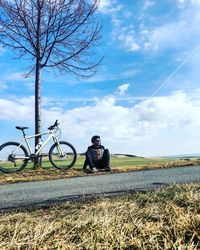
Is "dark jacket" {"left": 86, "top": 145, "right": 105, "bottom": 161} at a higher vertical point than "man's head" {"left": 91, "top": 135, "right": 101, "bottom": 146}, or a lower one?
lower

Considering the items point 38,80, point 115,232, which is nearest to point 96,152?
point 38,80

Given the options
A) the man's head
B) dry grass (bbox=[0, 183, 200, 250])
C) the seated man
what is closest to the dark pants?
the seated man

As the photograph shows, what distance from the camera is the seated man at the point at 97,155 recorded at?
11148 mm

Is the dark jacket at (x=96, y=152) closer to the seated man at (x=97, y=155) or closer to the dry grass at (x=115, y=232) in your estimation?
the seated man at (x=97, y=155)

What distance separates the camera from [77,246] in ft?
7.66

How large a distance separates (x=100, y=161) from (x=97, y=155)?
0.17 m

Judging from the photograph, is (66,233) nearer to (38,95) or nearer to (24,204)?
(24,204)

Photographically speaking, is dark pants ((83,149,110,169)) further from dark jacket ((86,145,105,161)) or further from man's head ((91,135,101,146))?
man's head ((91,135,101,146))

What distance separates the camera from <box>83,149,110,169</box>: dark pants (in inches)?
436

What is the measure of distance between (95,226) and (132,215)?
0.46 m

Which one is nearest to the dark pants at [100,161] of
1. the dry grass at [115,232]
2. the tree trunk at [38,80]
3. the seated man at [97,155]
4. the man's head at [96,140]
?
the seated man at [97,155]

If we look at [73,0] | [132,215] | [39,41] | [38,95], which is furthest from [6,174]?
[132,215]

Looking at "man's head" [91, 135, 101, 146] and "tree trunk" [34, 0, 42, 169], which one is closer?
"man's head" [91, 135, 101, 146]

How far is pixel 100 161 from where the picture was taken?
11.3m
